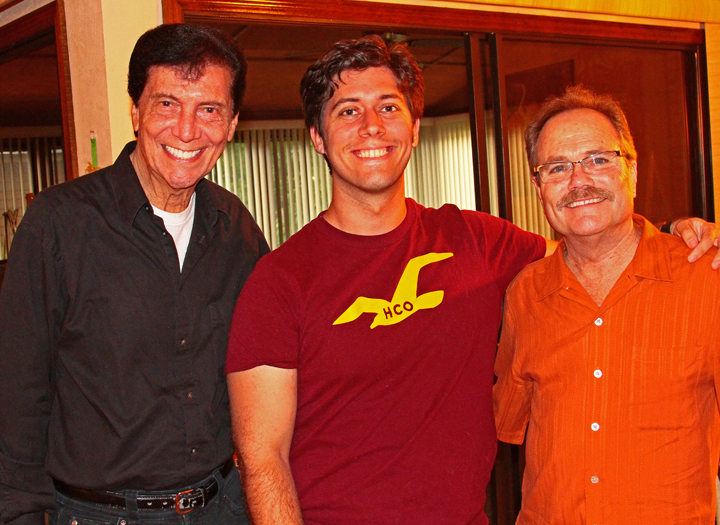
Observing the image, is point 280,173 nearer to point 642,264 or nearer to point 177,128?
point 177,128

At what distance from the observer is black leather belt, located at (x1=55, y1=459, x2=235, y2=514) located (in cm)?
163

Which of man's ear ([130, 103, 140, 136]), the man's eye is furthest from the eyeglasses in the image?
man's ear ([130, 103, 140, 136])

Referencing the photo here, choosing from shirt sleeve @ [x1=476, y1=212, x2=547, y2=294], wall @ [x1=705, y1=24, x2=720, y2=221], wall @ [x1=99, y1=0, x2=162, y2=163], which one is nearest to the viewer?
shirt sleeve @ [x1=476, y1=212, x2=547, y2=294]

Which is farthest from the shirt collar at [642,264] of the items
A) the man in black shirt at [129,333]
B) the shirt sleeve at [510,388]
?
the man in black shirt at [129,333]

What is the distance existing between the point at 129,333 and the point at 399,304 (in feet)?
2.14

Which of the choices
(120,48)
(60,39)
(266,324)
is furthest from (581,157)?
(60,39)

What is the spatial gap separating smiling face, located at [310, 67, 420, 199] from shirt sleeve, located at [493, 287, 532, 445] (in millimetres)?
468

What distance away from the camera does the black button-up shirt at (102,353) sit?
5.17ft

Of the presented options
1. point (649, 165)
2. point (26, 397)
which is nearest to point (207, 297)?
point (26, 397)

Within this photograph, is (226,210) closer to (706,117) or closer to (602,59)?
(602,59)

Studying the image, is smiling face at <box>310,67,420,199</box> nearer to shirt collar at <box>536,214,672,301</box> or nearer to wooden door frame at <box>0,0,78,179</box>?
shirt collar at <box>536,214,672,301</box>

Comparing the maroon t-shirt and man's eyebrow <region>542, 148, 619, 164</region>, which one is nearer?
the maroon t-shirt

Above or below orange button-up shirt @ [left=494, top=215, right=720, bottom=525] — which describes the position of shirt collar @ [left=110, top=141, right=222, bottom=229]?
above

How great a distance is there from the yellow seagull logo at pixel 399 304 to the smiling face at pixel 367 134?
25 cm
